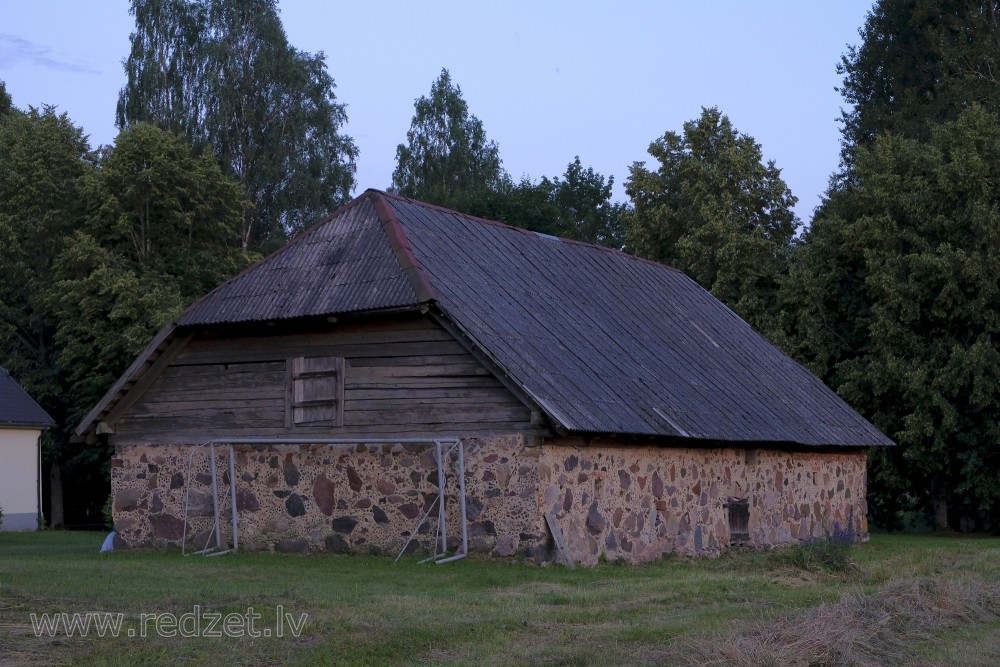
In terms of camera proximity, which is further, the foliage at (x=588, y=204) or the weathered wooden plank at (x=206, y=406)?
the foliage at (x=588, y=204)

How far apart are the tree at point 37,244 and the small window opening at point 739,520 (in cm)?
2272

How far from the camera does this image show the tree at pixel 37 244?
36375mm

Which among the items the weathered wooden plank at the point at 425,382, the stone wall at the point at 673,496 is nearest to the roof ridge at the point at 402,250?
the weathered wooden plank at the point at 425,382

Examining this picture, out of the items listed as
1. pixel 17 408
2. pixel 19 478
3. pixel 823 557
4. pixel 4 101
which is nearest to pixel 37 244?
pixel 17 408

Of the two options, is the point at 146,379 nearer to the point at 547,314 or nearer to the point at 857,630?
the point at 547,314

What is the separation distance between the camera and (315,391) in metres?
17.6

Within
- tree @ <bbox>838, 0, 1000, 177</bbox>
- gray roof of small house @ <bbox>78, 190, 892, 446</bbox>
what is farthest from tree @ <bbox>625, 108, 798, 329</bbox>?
gray roof of small house @ <bbox>78, 190, 892, 446</bbox>

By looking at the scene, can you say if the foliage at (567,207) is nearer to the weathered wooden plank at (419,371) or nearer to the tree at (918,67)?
the tree at (918,67)

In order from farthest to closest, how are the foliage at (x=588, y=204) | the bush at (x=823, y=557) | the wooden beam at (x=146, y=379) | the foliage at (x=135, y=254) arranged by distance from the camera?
the foliage at (x=588, y=204), the foliage at (x=135, y=254), the wooden beam at (x=146, y=379), the bush at (x=823, y=557)

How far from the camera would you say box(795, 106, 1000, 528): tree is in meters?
27.5

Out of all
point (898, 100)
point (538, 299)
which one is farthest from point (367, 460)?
point (898, 100)

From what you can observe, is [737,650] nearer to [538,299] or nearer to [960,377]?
[538,299]

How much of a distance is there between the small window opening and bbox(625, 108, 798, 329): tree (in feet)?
47.9

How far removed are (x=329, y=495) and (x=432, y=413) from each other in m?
1.98
